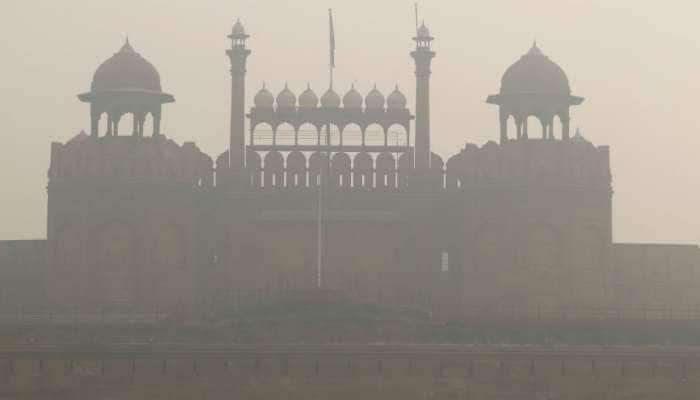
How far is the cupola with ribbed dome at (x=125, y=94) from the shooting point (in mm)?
59375

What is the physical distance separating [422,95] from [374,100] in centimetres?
178

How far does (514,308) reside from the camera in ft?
183

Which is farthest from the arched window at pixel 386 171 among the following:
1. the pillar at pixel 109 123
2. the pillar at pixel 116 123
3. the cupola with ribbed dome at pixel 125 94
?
the pillar at pixel 109 123

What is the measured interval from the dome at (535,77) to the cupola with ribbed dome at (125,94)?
39.7ft

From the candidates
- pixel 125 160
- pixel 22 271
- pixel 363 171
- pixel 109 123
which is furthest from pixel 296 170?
pixel 22 271

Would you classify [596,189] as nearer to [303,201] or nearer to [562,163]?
[562,163]

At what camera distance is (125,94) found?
59250mm

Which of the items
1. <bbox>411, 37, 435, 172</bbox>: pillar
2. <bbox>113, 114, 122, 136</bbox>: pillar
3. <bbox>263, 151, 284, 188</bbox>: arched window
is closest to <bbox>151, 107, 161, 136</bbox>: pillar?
<bbox>113, 114, 122, 136</bbox>: pillar

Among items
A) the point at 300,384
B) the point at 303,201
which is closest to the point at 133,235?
the point at 303,201

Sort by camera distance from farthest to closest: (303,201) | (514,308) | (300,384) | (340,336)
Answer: (303,201) < (514,308) < (340,336) < (300,384)

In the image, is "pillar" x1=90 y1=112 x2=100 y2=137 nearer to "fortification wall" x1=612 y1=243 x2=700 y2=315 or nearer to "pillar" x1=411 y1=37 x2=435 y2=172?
"pillar" x1=411 y1=37 x2=435 y2=172

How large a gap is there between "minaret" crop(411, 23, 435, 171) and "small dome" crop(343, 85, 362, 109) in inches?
84.5

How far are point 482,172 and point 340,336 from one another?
14189 mm

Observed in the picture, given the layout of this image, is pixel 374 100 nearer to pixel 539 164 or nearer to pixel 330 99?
pixel 330 99
